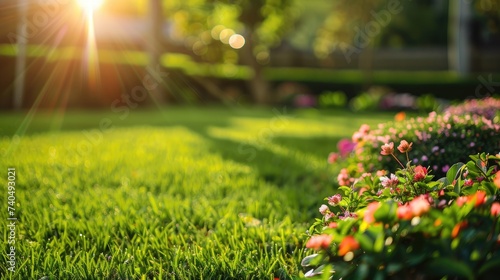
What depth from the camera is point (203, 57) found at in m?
21.1

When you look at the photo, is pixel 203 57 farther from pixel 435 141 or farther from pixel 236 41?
pixel 435 141

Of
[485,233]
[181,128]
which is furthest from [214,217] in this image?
[181,128]

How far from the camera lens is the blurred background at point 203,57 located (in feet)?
42.1

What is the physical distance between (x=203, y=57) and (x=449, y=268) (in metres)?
20.3

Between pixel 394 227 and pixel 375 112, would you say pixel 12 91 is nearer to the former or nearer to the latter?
pixel 375 112

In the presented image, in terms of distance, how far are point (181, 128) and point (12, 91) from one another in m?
5.60

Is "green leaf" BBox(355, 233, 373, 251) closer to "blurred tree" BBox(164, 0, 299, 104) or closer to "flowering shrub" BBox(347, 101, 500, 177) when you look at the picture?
"flowering shrub" BBox(347, 101, 500, 177)

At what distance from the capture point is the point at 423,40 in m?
36.9

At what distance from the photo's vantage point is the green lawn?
249cm

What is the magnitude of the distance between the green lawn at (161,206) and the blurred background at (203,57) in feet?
18.3

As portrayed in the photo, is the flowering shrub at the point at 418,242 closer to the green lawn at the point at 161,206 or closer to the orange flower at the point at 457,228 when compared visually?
the orange flower at the point at 457,228

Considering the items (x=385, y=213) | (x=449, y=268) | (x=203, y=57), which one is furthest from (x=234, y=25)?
(x=449, y=268)

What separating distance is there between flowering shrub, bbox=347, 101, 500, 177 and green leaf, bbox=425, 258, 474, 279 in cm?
166

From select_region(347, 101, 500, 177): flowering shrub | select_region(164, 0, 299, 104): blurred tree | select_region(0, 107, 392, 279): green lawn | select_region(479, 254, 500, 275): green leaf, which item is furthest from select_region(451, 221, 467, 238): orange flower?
select_region(164, 0, 299, 104): blurred tree
